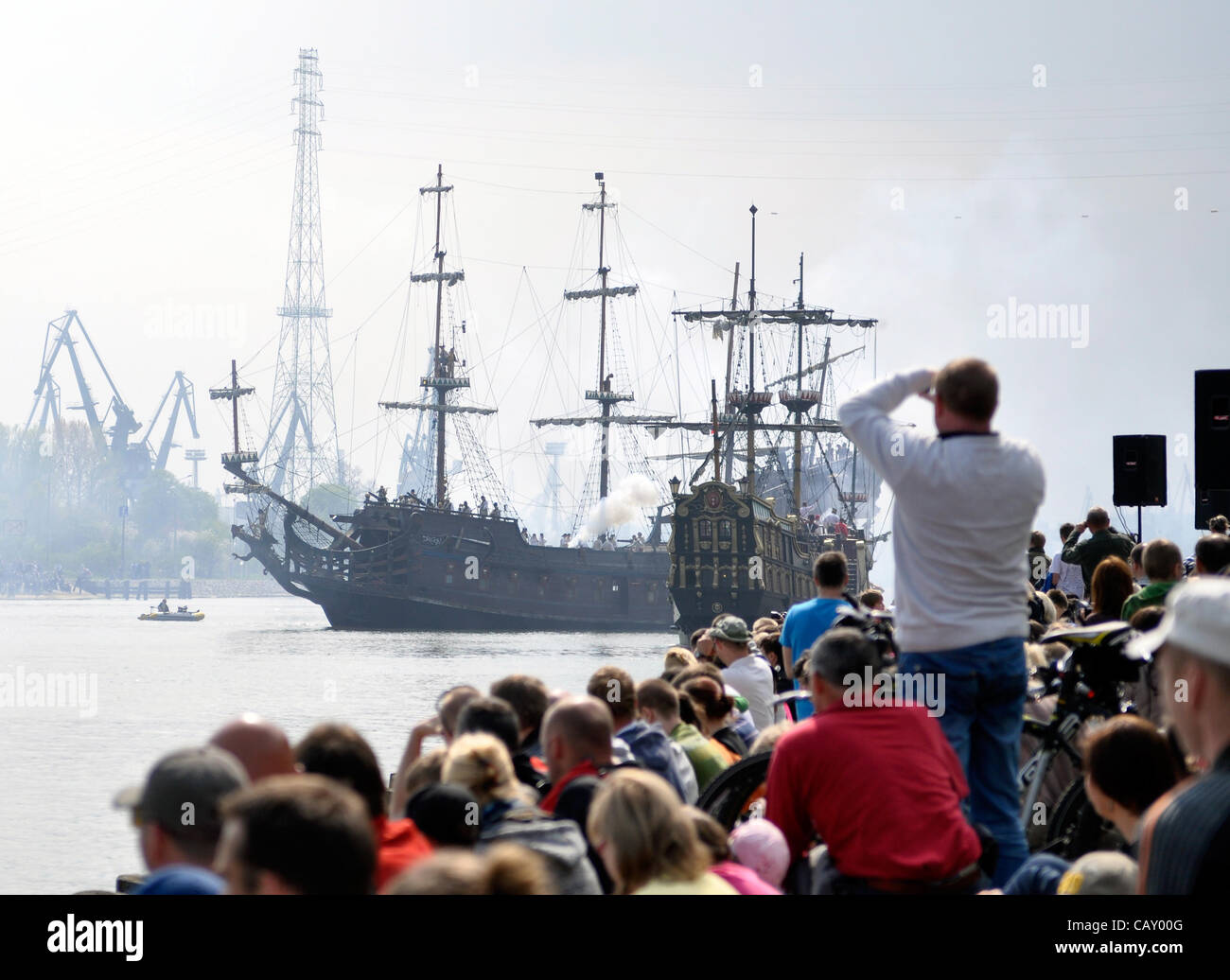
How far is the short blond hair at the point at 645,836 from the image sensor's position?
3.98 metres

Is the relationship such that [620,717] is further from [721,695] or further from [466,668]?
[466,668]

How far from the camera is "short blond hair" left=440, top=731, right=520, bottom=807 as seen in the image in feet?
15.5

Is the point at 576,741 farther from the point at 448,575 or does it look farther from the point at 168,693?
the point at 448,575

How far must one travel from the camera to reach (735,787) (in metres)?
5.92

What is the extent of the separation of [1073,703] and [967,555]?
893 millimetres

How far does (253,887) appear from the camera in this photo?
2.78 m

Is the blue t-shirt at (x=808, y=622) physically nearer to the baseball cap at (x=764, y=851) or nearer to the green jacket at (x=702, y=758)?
the green jacket at (x=702, y=758)

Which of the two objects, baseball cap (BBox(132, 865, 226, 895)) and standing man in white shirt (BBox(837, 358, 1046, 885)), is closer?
baseball cap (BBox(132, 865, 226, 895))

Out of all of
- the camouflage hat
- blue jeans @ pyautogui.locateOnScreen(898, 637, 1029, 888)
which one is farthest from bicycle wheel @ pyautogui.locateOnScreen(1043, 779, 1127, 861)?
the camouflage hat

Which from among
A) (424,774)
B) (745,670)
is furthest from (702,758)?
(745,670)

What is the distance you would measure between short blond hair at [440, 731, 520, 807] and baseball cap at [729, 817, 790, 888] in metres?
0.75

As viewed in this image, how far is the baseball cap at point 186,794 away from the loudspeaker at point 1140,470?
1246 centimetres

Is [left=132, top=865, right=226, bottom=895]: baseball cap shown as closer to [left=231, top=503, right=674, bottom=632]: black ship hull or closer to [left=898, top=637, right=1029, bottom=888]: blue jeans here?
[left=898, top=637, right=1029, bottom=888]: blue jeans
